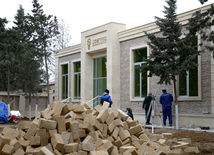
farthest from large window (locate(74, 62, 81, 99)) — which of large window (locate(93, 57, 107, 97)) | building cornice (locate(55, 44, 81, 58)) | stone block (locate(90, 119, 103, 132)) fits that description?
stone block (locate(90, 119, 103, 132))

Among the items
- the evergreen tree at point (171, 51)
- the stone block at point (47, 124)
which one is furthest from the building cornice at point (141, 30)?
the stone block at point (47, 124)

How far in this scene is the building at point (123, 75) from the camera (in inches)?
533

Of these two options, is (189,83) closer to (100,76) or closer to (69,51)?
(100,76)

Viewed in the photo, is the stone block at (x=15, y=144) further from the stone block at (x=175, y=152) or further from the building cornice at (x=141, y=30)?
the building cornice at (x=141, y=30)

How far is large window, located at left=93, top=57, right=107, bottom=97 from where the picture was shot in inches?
816

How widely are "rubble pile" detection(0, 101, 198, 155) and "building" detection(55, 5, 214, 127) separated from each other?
6.06 meters

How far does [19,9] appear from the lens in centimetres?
3578

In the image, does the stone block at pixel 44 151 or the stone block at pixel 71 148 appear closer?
the stone block at pixel 44 151

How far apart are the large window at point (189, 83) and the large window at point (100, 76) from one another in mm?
7117

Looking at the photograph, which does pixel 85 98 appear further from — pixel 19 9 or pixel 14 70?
pixel 19 9

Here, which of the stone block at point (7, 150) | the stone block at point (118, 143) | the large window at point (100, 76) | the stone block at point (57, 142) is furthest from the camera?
the large window at point (100, 76)

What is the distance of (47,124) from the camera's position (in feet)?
21.8

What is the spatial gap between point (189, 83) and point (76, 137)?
360 inches

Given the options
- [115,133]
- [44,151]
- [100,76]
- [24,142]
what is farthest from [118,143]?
[100,76]
